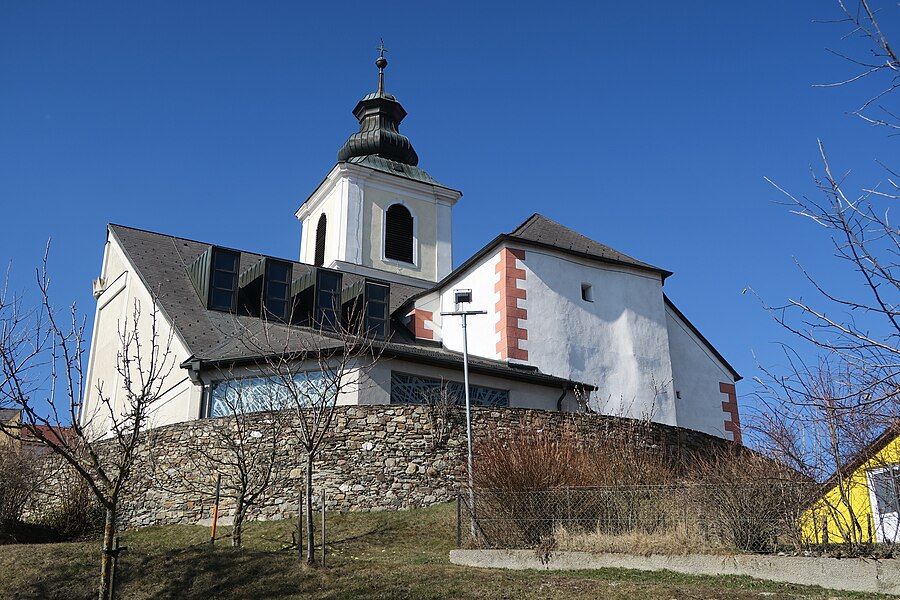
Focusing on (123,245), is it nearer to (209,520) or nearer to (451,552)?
(209,520)

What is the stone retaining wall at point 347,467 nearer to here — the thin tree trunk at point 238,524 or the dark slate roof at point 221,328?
the dark slate roof at point 221,328

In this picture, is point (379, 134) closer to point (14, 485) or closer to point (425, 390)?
point (425, 390)

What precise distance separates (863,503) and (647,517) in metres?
3.10

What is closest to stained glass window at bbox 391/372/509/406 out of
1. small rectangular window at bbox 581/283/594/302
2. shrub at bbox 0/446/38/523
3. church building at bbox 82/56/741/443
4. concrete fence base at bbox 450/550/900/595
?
church building at bbox 82/56/741/443

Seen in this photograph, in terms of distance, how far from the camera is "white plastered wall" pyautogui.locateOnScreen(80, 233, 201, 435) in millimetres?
23094

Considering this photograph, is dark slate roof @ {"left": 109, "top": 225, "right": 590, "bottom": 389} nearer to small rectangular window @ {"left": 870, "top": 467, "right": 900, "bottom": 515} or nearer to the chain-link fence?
the chain-link fence

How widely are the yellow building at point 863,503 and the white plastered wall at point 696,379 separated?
14.3 metres

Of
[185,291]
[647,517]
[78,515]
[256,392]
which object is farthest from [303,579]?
[185,291]

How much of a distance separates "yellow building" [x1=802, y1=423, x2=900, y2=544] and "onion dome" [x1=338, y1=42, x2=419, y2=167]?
32.1 meters

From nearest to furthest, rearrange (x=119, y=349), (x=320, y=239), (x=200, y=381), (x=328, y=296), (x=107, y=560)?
1. (x=107, y=560)
2. (x=200, y=381)
3. (x=119, y=349)
4. (x=328, y=296)
5. (x=320, y=239)

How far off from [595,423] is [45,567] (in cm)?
1207

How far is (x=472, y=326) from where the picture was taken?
91.3ft

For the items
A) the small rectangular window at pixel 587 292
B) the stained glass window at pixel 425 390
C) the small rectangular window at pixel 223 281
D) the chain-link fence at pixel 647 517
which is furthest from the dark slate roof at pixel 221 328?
the chain-link fence at pixel 647 517

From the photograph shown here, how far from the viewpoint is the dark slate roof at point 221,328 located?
22.5m
